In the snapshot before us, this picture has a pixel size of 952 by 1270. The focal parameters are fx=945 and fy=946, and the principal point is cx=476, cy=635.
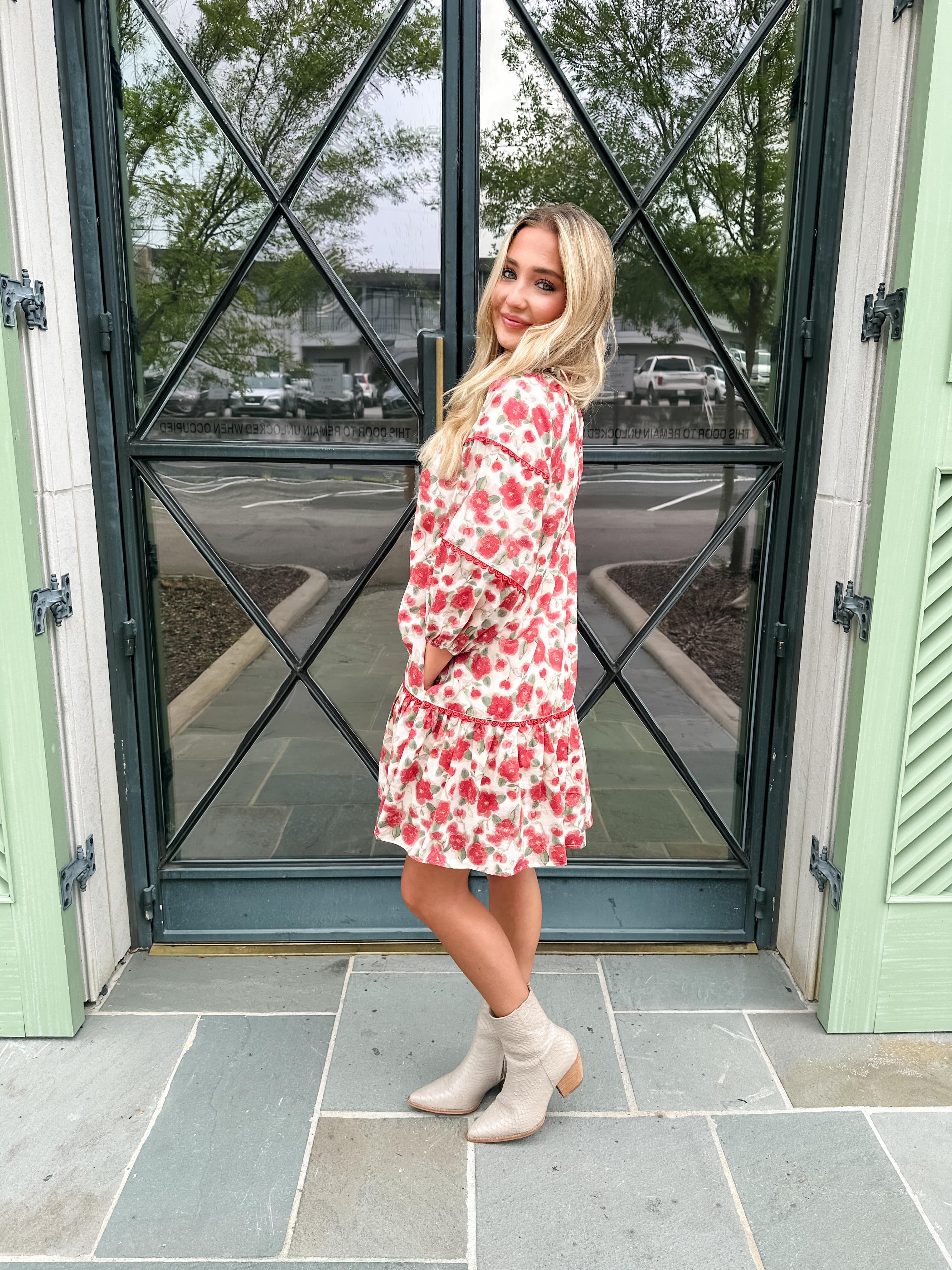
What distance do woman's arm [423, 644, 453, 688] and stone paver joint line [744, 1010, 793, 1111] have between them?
4.10 feet

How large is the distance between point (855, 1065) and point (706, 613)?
1158 mm

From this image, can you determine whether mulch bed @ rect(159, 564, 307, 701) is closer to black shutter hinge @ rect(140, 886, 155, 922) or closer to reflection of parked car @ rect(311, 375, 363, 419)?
reflection of parked car @ rect(311, 375, 363, 419)

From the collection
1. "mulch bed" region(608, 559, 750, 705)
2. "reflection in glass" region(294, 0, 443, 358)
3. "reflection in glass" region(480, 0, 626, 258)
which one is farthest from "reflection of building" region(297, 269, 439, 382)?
"mulch bed" region(608, 559, 750, 705)

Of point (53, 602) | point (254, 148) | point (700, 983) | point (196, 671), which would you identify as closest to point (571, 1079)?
point (700, 983)

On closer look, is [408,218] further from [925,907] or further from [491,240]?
[925,907]

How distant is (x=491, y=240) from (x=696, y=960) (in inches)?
78.6

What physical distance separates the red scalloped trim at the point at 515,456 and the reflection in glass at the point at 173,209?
1.06 m

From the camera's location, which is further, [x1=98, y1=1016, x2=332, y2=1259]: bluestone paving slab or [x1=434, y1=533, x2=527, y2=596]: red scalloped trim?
[x1=98, y1=1016, x2=332, y2=1259]: bluestone paving slab

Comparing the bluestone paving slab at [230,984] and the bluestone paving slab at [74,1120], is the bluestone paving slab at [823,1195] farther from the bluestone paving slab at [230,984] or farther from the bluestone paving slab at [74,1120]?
the bluestone paving slab at [74,1120]

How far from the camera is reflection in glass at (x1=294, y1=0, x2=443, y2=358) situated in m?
2.30

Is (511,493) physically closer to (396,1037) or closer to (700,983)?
(396,1037)

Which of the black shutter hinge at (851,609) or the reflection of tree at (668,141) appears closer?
the black shutter hinge at (851,609)

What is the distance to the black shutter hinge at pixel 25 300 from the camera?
6.37ft

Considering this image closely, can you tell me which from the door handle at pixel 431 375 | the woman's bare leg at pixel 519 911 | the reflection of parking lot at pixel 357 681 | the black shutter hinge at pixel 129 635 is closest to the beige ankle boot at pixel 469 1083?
the woman's bare leg at pixel 519 911
